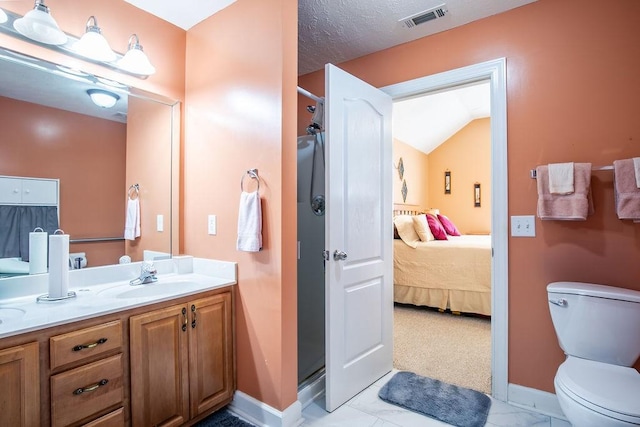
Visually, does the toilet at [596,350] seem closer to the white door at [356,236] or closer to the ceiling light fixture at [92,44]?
the white door at [356,236]

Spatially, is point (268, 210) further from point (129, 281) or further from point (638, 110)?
point (638, 110)

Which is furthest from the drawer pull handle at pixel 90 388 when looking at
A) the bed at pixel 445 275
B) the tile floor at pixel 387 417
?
the bed at pixel 445 275

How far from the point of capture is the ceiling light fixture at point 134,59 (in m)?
1.91

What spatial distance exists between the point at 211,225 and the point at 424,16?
1929 mm

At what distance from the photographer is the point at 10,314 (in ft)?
4.37

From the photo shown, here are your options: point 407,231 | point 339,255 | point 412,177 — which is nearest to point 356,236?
point 339,255

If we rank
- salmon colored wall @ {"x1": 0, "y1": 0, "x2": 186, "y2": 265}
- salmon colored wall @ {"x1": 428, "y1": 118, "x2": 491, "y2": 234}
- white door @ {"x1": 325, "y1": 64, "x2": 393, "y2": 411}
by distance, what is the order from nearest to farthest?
salmon colored wall @ {"x1": 0, "y1": 0, "x2": 186, "y2": 265}
white door @ {"x1": 325, "y1": 64, "x2": 393, "y2": 411}
salmon colored wall @ {"x1": 428, "y1": 118, "x2": 491, "y2": 234}

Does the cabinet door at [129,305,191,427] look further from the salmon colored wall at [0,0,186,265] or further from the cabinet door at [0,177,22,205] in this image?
the cabinet door at [0,177,22,205]

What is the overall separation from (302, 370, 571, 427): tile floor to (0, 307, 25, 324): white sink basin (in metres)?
1.45

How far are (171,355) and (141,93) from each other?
1575 millimetres

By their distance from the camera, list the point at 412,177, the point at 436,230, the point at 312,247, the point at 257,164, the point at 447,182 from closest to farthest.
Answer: the point at 257,164 → the point at 312,247 → the point at 436,230 → the point at 412,177 → the point at 447,182

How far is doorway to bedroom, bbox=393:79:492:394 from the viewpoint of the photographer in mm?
2732

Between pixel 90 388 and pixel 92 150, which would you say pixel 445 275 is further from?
pixel 92 150

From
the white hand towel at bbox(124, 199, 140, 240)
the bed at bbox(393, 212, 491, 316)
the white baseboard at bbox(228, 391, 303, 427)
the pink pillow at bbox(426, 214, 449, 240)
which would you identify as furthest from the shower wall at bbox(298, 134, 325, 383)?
the pink pillow at bbox(426, 214, 449, 240)
